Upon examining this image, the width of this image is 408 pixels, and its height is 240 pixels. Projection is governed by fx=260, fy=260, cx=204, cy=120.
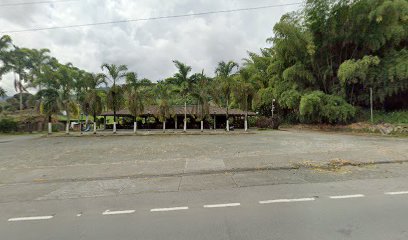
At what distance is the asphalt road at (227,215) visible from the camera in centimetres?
360

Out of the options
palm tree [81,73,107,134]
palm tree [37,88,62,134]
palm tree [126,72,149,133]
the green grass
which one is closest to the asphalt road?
palm tree [126,72,149,133]

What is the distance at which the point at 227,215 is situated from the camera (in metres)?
4.27

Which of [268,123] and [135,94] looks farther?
[268,123]

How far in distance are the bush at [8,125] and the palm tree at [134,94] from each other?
1777 centimetres

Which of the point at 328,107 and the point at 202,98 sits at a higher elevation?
the point at 202,98

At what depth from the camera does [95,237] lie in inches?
142

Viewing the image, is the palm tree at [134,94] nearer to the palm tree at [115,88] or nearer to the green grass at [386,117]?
the palm tree at [115,88]

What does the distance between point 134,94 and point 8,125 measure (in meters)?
18.7

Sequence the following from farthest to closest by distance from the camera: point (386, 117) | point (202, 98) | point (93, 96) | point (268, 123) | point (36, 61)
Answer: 1. point (36, 61)
2. point (268, 123)
3. point (202, 98)
4. point (93, 96)
5. point (386, 117)

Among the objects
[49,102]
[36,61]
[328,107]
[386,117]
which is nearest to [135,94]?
[49,102]

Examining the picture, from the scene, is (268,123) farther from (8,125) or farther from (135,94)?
(8,125)

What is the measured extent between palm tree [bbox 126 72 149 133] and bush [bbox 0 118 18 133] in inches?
700

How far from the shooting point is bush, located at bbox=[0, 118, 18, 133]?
3148 centimetres

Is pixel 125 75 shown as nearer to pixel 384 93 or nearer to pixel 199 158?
pixel 199 158
